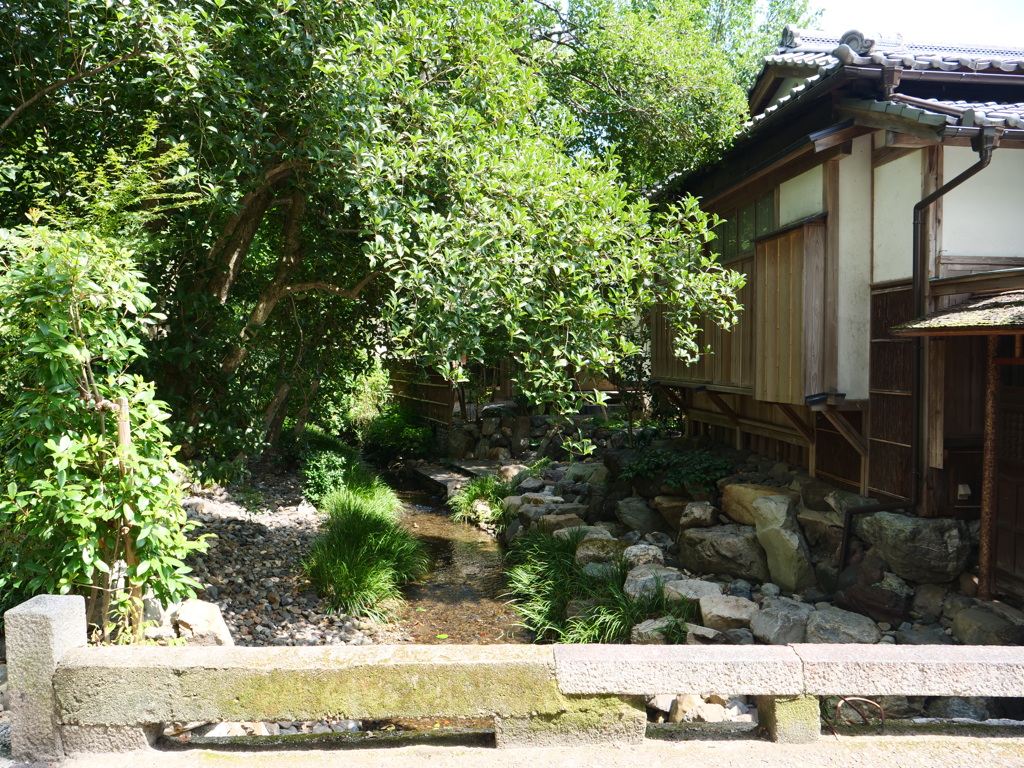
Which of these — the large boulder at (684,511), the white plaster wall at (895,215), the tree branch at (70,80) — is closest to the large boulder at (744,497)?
the large boulder at (684,511)

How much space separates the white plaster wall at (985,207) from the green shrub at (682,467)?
4.47 m

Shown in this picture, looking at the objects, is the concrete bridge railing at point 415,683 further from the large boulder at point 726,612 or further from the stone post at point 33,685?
the large boulder at point 726,612

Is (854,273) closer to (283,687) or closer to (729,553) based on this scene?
(729,553)

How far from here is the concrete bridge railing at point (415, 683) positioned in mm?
3350

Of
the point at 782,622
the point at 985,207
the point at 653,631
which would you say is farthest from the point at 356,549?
the point at 985,207

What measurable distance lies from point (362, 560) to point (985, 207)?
8.26 m

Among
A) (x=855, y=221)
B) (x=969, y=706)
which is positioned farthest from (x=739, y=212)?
(x=969, y=706)

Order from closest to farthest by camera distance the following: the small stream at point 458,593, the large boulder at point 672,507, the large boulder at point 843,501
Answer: the large boulder at point 843,501, the small stream at point 458,593, the large boulder at point 672,507

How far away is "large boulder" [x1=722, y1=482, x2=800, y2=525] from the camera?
900cm

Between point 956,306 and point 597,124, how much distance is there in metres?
7.63

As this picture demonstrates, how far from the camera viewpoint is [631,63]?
37.0ft

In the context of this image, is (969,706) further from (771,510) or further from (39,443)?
(39,443)

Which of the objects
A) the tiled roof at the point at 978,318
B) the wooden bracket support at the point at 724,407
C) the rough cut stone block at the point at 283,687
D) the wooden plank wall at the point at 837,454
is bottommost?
the rough cut stone block at the point at 283,687

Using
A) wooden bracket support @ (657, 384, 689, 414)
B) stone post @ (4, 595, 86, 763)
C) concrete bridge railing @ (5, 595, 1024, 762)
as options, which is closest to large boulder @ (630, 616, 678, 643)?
concrete bridge railing @ (5, 595, 1024, 762)
